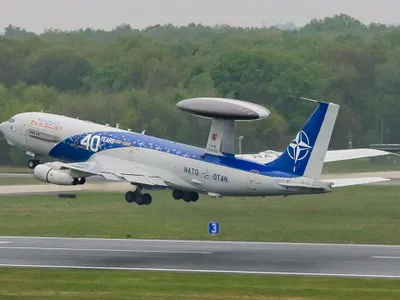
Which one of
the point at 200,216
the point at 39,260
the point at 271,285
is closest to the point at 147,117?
the point at 200,216

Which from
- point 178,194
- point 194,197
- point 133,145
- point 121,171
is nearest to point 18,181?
point 178,194

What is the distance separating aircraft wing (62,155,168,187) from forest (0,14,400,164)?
31.2 m

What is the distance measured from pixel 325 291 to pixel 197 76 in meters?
90.2

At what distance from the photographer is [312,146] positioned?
71.8 metres

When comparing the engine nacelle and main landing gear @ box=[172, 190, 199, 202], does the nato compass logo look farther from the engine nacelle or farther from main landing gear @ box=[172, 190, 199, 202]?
the engine nacelle

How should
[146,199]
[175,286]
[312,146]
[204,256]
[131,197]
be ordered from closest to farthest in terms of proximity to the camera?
[175,286] → [204,256] → [312,146] → [146,199] → [131,197]

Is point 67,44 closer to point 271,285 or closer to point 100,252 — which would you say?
point 100,252

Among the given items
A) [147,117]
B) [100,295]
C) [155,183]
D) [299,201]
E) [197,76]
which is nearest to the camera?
[100,295]

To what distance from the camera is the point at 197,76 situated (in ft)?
473

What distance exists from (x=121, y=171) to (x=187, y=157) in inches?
177

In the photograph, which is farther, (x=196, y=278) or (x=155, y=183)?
(x=155, y=183)

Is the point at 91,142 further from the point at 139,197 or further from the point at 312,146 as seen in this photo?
the point at 312,146

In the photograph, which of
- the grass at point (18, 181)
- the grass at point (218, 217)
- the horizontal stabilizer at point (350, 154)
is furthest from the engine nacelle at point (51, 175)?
the grass at point (18, 181)

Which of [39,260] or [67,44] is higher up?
[67,44]
